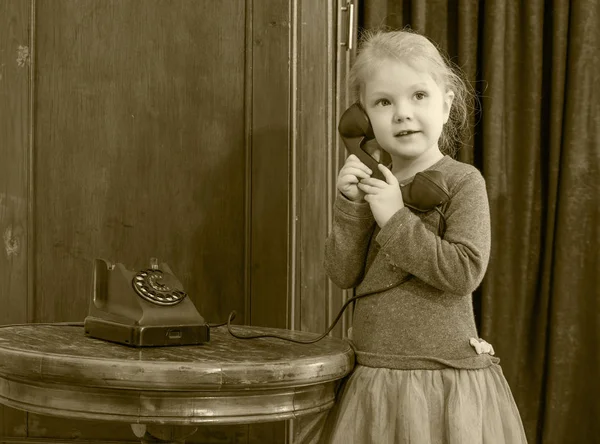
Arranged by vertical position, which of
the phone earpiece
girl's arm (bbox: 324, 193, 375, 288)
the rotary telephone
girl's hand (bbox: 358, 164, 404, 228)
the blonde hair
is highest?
the blonde hair

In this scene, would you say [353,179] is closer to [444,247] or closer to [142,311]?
[444,247]

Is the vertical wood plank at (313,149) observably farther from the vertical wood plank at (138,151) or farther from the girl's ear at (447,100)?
A: the girl's ear at (447,100)

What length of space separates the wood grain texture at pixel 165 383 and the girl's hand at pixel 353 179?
27cm

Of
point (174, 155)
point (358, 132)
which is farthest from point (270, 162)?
point (358, 132)

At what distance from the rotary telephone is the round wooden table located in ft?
0.11

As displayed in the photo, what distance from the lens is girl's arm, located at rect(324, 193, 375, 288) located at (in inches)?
48.2

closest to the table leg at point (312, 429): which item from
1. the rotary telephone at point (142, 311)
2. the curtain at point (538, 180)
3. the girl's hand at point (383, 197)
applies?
the rotary telephone at point (142, 311)

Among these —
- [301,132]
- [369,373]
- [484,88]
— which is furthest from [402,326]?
[484,88]

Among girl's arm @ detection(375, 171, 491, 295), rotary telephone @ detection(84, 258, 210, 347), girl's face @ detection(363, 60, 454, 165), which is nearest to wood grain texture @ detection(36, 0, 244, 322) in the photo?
rotary telephone @ detection(84, 258, 210, 347)

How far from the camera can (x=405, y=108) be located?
3.93 feet

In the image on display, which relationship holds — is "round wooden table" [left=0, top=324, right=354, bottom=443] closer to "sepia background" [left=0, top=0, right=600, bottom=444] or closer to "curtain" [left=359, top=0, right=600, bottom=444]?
"sepia background" [left=0, top=0, right=600, bottom=444]

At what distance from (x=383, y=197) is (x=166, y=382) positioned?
429 millimetres

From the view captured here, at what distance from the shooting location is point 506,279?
181cm

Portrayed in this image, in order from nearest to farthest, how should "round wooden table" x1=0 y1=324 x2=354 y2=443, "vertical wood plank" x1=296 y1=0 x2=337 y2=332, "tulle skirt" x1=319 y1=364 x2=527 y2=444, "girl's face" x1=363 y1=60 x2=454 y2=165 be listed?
"round wooden table" x1=0 y1=324 x2=354 y2=443
"tulle skirt" x1=319 y1=364 x2=527 y2=444
"girl's face" x1=363 y1=60 x2=454 y2=165
"vertical wood plank" x1=296 y1=0 x2=337 y2=332
